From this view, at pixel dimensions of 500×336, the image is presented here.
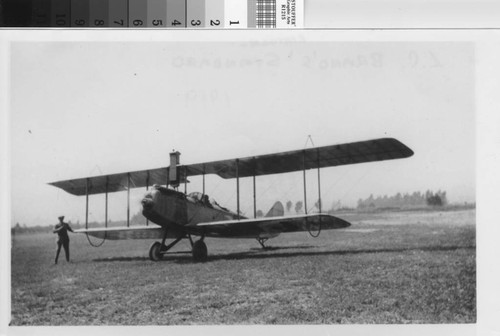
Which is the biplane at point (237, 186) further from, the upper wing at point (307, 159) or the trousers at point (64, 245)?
the trousers at point (64, 245)

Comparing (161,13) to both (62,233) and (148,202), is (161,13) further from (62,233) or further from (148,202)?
(62,233)

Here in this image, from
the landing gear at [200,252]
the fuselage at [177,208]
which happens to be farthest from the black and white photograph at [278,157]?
the fuselage at [177,208]

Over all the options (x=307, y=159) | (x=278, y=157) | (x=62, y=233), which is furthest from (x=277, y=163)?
(x=62, y=233)

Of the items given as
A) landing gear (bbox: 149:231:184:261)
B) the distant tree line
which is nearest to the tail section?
the distant tree line

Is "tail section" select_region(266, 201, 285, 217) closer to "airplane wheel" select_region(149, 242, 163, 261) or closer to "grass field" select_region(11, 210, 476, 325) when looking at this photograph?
"grass field" select_region(11, 210, 476, 325)

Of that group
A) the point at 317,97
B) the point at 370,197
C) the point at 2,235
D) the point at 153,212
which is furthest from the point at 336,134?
the point at 2,235

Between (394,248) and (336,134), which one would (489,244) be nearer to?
(394,248)
